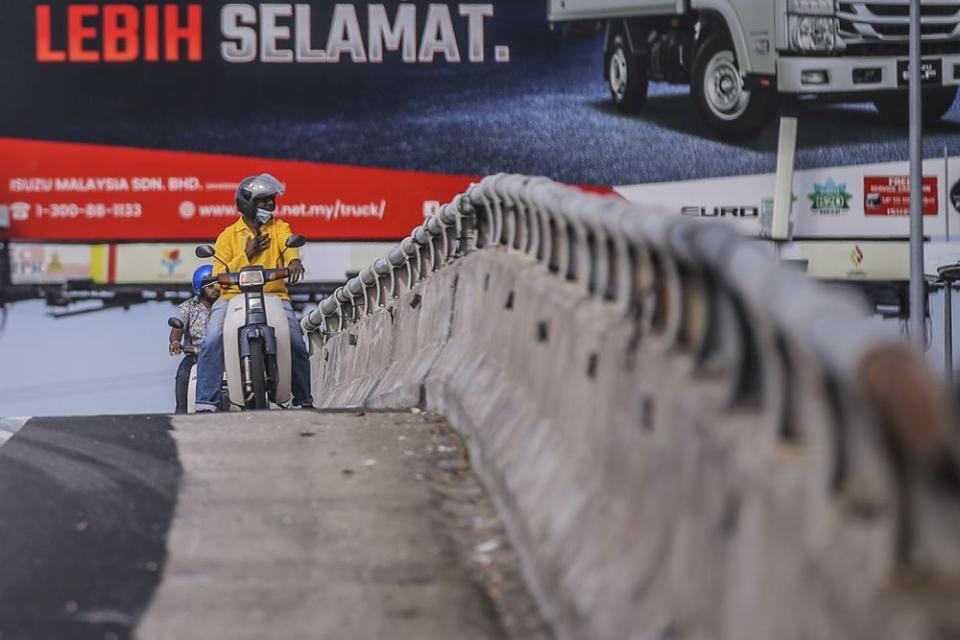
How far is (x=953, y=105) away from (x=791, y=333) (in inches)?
1465

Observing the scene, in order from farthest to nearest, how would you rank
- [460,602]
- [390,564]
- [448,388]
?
[448,388] < [390,564] < [460,602]

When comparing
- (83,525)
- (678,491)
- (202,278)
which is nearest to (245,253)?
(202,278)

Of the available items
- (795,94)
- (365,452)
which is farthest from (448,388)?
(795,94)

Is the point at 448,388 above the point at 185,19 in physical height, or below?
below

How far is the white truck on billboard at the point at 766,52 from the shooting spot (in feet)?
121

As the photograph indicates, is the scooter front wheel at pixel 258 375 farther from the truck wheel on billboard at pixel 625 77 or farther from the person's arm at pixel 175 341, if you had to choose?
the truck wheel on billboard at pixel 625 77

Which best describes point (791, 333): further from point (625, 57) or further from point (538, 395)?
point (625, 57)

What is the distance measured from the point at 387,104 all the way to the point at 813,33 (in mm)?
8086

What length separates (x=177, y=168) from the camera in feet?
126

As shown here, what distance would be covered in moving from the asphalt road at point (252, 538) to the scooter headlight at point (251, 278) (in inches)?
113

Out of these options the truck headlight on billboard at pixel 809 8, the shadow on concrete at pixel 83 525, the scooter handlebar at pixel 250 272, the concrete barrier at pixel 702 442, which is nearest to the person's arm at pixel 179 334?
the scooter handlebar at pixel 250 272

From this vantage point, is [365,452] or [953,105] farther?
→ [953,105]

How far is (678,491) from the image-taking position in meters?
5.35

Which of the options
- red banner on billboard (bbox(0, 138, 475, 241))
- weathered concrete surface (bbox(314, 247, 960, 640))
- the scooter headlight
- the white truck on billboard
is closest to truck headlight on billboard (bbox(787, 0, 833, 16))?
the white truck on billboard
